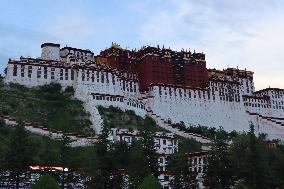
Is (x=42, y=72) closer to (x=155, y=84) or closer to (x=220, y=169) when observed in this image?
(x=155, y=84)

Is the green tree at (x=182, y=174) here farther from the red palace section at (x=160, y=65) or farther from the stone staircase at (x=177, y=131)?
the red palace section at (x=160, y=65)

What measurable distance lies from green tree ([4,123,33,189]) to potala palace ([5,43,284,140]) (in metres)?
29.4

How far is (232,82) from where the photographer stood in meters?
89.5

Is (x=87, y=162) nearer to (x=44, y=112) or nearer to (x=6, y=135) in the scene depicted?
(x=6, y=135)

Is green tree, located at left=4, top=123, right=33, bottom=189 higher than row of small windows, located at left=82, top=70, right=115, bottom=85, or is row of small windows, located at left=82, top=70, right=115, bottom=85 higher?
row of small windows, located at left=82, top=70, right=115, bottom=85

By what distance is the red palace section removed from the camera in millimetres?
83062

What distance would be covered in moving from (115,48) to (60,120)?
25244 millimetres

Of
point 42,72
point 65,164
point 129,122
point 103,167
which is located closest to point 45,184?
point 103,167

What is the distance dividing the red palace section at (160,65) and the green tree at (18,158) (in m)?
43.5

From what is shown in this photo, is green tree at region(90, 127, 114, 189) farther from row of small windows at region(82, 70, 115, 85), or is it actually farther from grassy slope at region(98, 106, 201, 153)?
row of small windows at region(82, 70, 115, 85)

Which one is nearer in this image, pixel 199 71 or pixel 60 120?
pixel 60 120

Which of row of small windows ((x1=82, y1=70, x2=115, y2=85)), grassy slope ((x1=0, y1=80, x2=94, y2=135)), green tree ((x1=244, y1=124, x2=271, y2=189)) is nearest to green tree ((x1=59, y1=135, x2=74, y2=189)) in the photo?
green tree ((x1=244, y1=124, x2=271, y2=189))

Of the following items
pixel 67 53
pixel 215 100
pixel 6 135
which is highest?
pixel 67 53

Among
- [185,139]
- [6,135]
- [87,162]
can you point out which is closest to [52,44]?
[185,139]
